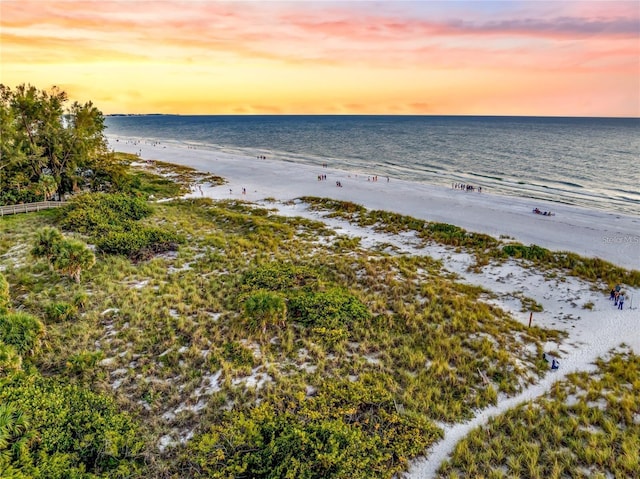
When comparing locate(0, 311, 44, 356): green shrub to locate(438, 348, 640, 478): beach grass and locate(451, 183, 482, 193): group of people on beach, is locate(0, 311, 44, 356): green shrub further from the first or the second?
locate(451, 183, 482, 193): group of people on beach

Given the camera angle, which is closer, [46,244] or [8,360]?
[8,360]

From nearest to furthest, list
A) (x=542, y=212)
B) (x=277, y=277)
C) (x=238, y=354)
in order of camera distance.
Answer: (x=238, y=354) → (x=277, y=277) → (x=542, y=212)

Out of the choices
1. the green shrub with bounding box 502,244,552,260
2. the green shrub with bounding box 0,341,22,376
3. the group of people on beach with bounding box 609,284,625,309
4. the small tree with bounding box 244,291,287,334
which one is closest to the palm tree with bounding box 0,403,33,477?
the green shrub with bounding box 0,341,22,376

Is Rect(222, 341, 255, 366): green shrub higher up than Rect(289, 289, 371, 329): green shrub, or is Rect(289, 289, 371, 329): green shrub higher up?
Rect(289, 289, 371, 329): green shrub

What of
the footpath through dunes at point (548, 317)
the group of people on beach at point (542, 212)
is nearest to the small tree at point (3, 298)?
the footpath through dunes at point (548, 317)

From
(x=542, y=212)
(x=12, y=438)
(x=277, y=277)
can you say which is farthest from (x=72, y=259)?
(x=542, y=212)

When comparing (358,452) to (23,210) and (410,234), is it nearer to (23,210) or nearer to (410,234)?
(410,234)

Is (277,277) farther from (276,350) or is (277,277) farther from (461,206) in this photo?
(461,206)

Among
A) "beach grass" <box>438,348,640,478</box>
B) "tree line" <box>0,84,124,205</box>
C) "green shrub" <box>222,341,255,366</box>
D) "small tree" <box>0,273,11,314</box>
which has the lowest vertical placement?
"beach grass" <box>438,348,640,478</box>
